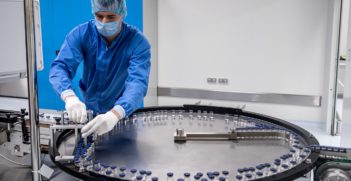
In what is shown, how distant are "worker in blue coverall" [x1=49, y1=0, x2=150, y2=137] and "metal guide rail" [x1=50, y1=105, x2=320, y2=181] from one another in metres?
0.21

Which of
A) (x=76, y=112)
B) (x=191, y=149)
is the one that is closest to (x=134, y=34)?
(x=76, y=112)

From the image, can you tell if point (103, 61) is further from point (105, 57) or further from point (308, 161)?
point (308, 161)

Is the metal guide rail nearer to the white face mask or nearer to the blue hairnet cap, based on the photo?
the white face mask

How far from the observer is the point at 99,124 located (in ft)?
4.36

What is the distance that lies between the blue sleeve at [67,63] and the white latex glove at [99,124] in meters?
0.31

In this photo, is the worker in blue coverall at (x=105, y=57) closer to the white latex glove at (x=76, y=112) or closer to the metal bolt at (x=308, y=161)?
the white latex glove at (x=76, y=112)

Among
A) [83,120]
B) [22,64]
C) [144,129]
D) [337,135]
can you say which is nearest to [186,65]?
[337,135]

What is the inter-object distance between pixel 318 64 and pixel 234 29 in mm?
1055

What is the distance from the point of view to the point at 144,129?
1.69 meters

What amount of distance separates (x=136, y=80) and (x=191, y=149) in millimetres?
443

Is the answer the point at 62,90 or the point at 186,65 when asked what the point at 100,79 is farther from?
the point at 186,65

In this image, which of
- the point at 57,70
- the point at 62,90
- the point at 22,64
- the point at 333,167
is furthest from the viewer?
the point at 22,64

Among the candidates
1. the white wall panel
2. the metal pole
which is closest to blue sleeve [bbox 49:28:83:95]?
the metal pole

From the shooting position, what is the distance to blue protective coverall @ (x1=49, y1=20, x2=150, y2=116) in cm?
173
